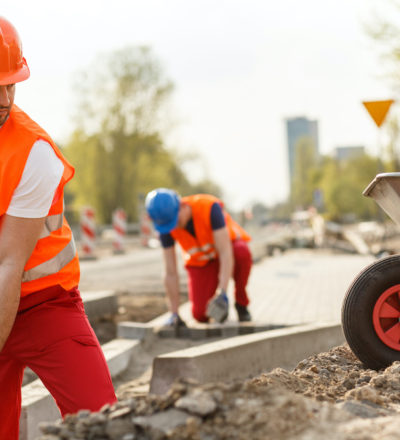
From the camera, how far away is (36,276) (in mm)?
2576

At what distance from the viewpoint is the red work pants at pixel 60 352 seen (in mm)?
2506

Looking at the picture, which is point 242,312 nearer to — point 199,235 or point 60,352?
point 199,235

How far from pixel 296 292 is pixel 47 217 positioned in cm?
807

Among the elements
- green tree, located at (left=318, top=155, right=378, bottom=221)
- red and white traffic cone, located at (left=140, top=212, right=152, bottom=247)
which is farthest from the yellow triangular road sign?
green tree, located at (left=318, top=155, right=378, bottom=221)

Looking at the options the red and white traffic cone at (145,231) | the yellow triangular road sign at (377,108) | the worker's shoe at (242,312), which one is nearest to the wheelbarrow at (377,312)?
the worker's shoe at (242,312)

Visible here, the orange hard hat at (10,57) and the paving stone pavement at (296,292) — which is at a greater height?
the orange hard hat at (10,57)

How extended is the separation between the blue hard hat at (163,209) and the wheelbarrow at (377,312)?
8.94 ft

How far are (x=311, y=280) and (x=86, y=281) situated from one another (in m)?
4.15

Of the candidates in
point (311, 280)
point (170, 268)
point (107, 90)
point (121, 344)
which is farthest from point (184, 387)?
point (107, 90)

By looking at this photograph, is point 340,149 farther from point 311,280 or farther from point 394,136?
point 311,280

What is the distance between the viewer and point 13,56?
2.49m

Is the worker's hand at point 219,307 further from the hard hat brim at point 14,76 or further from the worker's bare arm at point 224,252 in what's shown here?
the hard hat brim at point 14,76

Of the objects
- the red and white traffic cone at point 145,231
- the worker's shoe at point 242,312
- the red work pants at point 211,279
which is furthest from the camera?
the red and white traffic cone at point 145,231

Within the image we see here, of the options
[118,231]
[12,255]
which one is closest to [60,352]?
[12,255]
